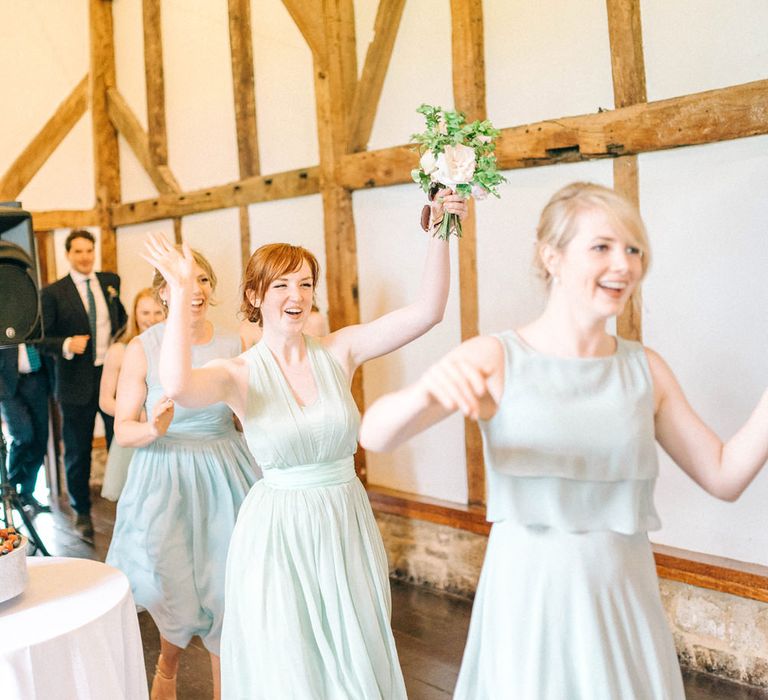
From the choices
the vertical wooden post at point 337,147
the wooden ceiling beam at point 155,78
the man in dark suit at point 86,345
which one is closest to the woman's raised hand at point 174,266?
the vertical wooden post at point 337,147

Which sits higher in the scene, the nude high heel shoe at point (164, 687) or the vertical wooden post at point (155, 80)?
the vertical wooden post at point (155, 80)

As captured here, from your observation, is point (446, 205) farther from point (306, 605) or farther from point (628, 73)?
point (628, 73)

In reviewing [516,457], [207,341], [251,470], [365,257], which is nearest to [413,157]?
[365,257]

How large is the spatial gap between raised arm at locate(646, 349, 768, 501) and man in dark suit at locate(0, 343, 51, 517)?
16.8 ft

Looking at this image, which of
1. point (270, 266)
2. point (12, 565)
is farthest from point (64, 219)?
point (12, 565)

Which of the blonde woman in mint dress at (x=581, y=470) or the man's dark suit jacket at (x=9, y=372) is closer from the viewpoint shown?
the blonde woman in mint dress at (x=581, y=470)

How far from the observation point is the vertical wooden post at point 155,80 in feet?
21.9

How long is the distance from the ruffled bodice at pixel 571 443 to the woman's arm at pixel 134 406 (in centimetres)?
182

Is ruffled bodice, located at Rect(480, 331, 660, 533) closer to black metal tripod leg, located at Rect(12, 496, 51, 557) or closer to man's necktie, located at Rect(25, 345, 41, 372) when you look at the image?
black metal tripod leg, located at Rect(12, 496, 51, 557)

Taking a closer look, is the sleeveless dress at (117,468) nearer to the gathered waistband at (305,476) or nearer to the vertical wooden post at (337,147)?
the vertical wooden post at (337,147)

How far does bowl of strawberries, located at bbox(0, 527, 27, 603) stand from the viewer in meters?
2.33

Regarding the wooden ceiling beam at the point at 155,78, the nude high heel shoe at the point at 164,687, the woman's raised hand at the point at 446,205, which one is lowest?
the nude high heel shoe at the point at 164,687

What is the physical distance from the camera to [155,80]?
6734 mm

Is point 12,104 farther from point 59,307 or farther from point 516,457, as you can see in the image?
point 516,457
